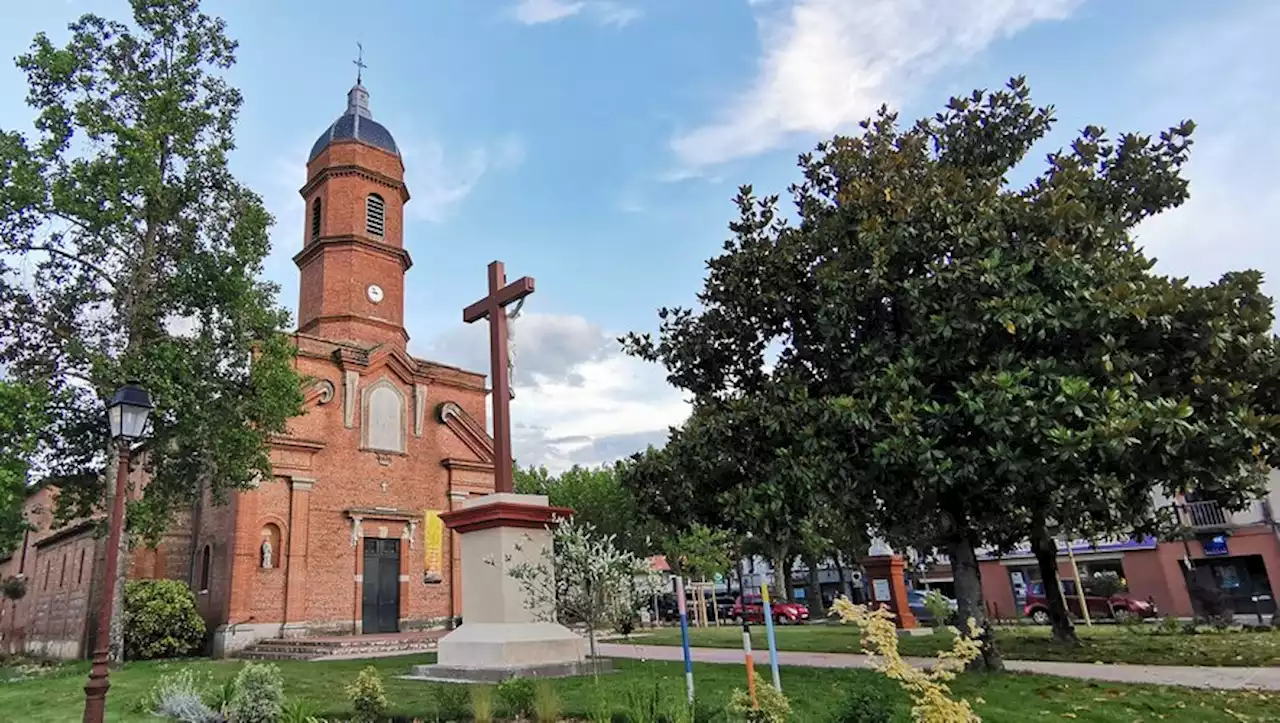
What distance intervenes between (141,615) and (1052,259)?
2237 centimetres

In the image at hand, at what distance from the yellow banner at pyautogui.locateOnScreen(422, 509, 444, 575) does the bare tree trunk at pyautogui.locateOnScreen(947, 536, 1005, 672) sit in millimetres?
19243

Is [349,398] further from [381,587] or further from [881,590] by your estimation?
[881,590]

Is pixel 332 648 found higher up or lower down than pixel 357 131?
lower down

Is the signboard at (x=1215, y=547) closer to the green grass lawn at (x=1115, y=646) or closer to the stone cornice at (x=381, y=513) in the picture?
the green grass lawn at (x=1115, y=646)

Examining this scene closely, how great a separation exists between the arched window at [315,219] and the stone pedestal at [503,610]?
20.3 m

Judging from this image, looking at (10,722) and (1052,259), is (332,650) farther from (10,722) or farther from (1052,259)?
(1052,259)

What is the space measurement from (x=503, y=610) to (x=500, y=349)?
177 inches

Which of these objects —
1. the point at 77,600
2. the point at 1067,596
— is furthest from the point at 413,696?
the point at 1067,596

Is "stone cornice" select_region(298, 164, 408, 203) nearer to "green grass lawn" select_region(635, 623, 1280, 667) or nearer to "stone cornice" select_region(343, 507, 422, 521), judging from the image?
"stone cornice" select_region(343, 507, 422, 521)

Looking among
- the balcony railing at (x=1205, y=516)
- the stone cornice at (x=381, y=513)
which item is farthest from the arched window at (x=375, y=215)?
the balcony railing at (x=1205, y=516)

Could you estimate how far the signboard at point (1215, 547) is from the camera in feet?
92.6

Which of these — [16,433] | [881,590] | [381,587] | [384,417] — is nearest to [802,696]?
[881,590]

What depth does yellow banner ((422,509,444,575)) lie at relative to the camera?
26125mm

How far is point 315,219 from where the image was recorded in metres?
28.5
